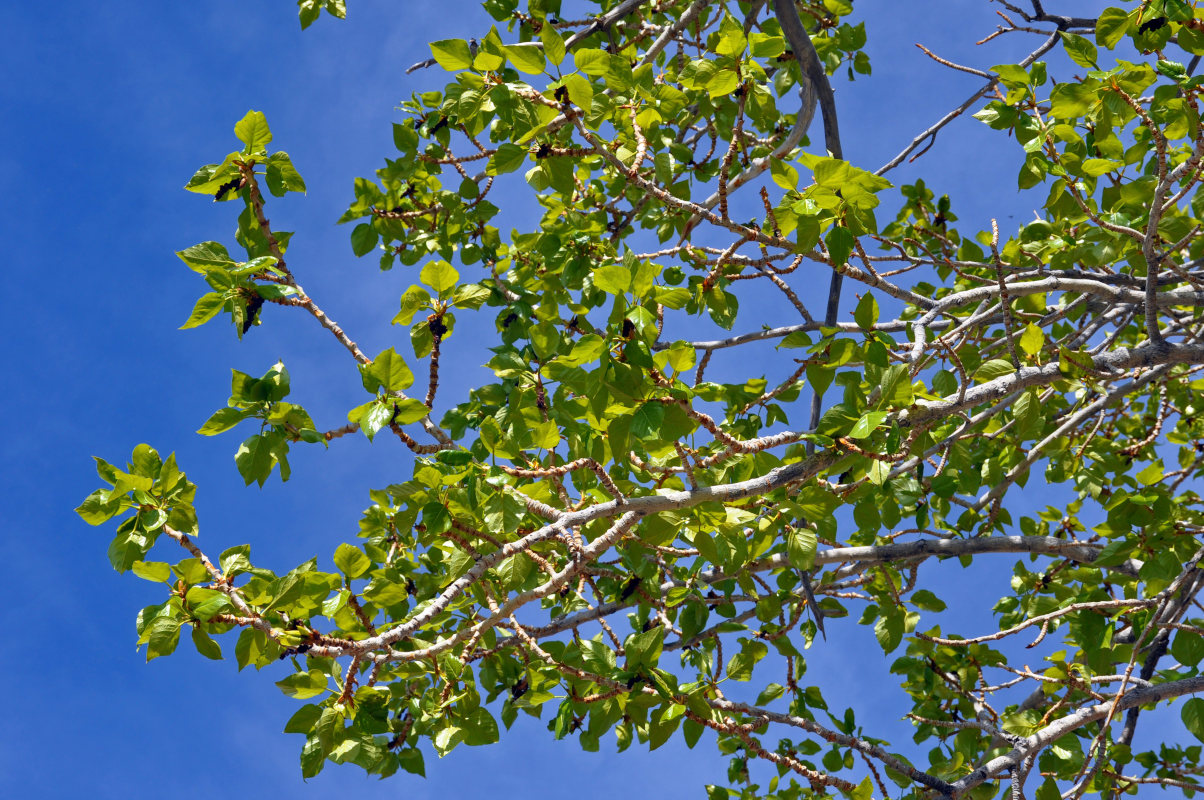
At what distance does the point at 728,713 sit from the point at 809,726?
36cm

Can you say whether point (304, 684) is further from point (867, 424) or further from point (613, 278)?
point (867, 424)

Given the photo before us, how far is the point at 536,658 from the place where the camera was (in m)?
3.20

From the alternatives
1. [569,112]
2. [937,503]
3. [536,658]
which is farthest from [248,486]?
[937,503]

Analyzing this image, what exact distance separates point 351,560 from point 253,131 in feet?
5.08

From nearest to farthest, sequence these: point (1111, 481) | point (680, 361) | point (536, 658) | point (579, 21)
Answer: point (680, 361)
point (536, 658)
point (579, 21)
point (1111, 481)

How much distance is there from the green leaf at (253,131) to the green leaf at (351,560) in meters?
1.46

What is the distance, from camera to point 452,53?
9.36 ft

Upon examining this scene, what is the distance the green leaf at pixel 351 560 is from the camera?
275 centimetres

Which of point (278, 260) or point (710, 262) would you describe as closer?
point (278, 260)

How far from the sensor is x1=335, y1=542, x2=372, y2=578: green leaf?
2748 mm

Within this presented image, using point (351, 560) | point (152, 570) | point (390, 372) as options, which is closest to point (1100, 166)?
point (390, 372)

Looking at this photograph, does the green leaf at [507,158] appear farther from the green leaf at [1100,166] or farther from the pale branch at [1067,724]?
the pale branch at [1067,724]

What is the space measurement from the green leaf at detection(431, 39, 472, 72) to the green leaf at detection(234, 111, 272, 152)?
67cm

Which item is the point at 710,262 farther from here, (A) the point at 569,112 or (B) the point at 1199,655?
(B) the point at 1199,655
